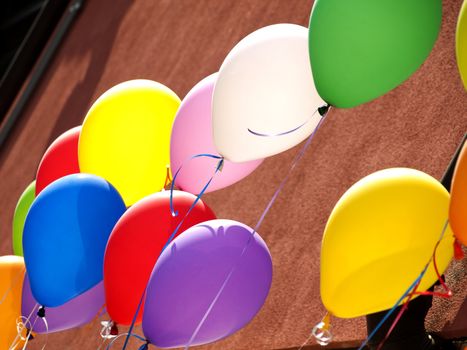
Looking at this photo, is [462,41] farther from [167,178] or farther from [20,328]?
[20,328]

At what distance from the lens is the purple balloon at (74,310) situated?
272cm

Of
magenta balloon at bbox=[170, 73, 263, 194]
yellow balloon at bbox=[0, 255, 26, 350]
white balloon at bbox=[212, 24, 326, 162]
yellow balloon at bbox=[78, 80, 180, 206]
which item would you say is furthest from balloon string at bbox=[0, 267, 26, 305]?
white balloon at bbox=[212, 24, 326, 162]

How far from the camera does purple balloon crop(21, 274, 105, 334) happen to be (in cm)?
272

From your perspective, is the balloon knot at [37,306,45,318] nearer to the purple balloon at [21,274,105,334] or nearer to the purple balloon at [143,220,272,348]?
the purple balloon at [21,274,105,334]

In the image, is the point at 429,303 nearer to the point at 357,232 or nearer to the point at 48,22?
the point at 357,232

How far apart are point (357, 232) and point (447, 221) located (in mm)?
213

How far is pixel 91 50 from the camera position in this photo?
6754 millimetres

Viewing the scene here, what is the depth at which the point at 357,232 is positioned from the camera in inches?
76.7

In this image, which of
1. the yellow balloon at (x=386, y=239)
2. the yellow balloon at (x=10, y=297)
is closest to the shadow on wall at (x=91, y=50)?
the yellow balloon at (x=10, y=297)

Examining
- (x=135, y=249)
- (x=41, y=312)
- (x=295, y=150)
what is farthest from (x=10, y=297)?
(x=295, y=150)

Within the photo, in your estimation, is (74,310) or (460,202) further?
(74,310)

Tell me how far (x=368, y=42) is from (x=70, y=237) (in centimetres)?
119

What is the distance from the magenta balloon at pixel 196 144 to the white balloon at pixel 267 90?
9.5 inches

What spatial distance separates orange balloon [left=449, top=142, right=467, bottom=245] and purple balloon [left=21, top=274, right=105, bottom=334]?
1298mm
